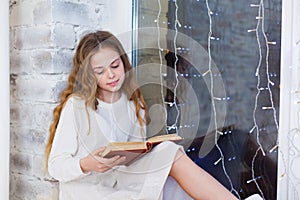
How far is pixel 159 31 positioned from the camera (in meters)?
1.52

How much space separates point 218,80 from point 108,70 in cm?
36

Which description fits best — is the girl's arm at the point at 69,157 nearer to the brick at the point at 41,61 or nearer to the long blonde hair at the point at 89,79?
the long blonde hair at the point at 89,79

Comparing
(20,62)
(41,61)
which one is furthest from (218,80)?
(20,62)

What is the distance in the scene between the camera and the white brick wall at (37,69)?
1465 millimetres

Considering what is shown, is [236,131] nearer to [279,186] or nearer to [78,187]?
[279,186]

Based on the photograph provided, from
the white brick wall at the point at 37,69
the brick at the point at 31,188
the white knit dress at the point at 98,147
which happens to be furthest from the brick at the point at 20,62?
the brick at the point at 31,188

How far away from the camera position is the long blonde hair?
141cm

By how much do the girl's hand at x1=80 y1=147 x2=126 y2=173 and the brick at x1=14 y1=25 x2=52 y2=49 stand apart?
0.41m

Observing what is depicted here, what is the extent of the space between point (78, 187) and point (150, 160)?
0.27 metres

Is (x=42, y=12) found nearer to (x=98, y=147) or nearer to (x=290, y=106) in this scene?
(x=98, y=147)

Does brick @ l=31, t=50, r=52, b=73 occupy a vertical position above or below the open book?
above

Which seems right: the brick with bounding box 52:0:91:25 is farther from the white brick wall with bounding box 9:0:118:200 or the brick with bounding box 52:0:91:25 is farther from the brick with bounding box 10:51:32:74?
the brick with bounding box 10:51:32:74
